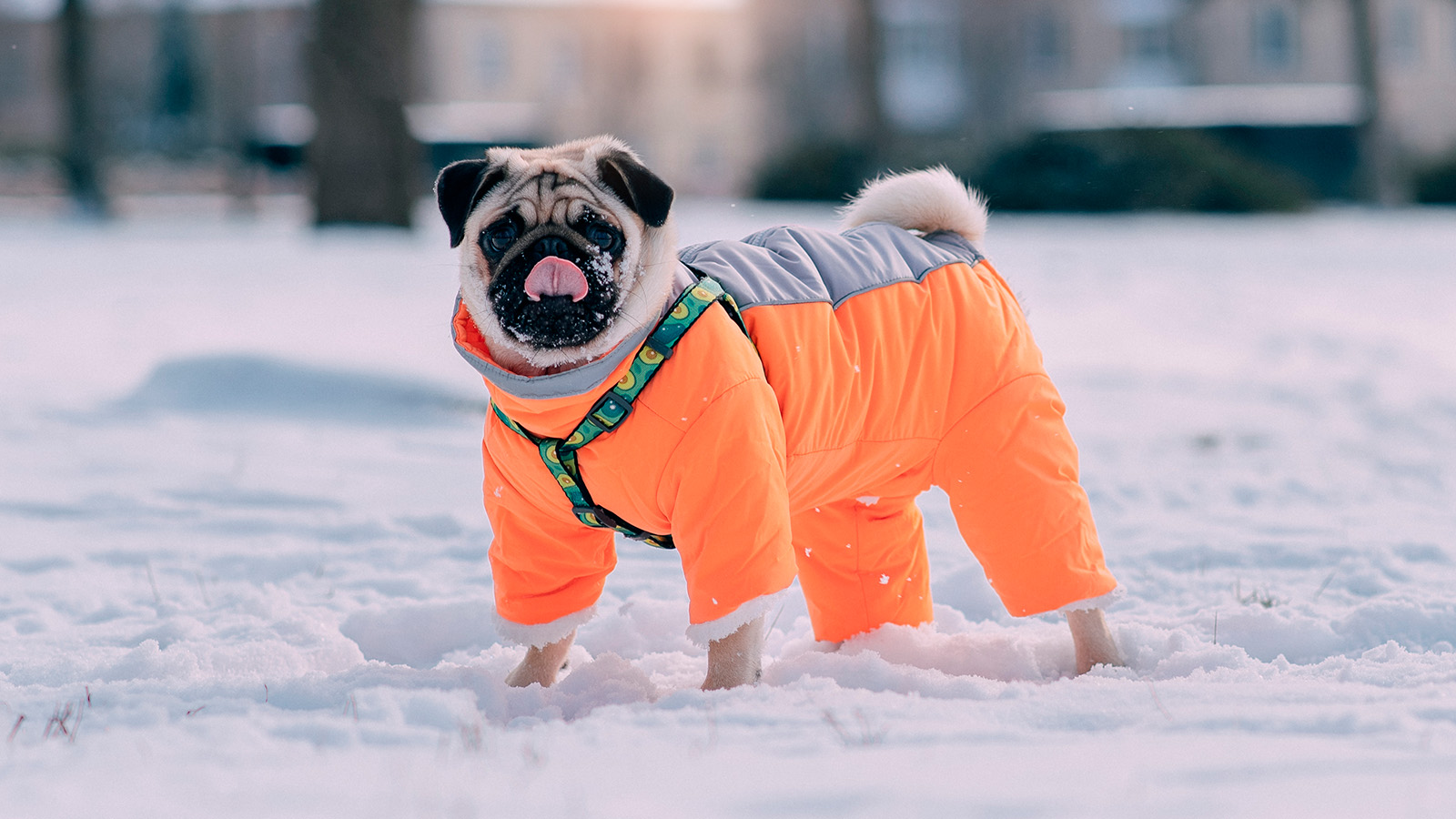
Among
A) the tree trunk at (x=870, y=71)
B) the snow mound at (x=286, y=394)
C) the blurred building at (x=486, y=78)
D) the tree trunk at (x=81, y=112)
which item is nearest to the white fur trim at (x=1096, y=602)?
the snow mound at (x=286, y=394)

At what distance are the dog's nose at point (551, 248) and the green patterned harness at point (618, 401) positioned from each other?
0.23 m

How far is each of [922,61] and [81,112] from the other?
19.1m

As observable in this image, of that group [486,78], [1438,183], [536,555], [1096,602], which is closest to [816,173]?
[1438,183]

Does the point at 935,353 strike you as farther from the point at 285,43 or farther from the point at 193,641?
the point at 285,43

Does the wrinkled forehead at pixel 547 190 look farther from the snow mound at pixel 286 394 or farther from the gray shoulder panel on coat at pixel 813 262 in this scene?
the snow mound at pixel 286 394

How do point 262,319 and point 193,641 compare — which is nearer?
point 193,641

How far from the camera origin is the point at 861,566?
9.84 ft

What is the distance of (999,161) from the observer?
834 inches

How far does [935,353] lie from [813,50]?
3005 centimetres

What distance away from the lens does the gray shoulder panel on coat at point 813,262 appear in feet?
8.45

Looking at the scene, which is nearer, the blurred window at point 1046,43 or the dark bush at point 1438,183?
the dark bush at point 1438,183

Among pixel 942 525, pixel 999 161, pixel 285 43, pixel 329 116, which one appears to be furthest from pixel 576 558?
pixel 285 43

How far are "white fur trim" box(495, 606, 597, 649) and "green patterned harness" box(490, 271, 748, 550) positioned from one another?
0.32 m

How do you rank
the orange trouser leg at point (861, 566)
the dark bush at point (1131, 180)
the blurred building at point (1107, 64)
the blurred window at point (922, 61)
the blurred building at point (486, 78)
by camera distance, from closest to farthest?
the orange trouser leg at point (861, 566), the dark bush at point (1131, 180), the blurred building at point (1107, 64), the blurred window at point (922, 61), the blurred building at point (486, 78)
